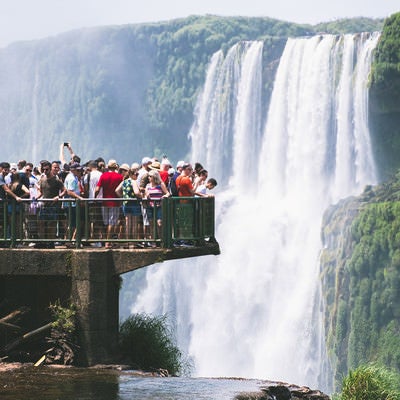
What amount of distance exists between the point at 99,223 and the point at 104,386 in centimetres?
371

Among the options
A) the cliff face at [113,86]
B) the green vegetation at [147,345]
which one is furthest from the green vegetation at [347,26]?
the green vegetation at [147,345]

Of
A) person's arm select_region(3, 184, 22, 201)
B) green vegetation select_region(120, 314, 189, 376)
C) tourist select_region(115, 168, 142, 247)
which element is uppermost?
person's arm select_region(3, 184, 22, 201)

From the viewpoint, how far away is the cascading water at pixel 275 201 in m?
105

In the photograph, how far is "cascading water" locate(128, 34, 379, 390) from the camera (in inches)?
4117

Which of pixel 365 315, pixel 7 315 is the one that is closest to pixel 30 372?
pixel 7 315

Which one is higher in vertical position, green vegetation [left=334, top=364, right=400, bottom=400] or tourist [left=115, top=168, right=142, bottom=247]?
tourist [left=115, top=168, right=142, bottom=247]

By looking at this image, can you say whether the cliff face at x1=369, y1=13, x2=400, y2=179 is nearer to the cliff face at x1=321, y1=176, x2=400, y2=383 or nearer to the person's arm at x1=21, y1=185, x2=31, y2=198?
the cliff face at x1=321, y1=176, x2=400, y2=383

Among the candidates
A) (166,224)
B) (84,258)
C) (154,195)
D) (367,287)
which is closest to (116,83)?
(367,287)

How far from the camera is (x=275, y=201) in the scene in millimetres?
119562

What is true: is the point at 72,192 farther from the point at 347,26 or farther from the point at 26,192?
the point at 347,26

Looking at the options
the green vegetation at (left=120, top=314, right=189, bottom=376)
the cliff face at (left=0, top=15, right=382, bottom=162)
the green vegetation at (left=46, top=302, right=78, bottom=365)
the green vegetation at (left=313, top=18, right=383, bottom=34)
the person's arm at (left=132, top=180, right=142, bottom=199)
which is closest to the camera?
the green vegetation at (left=46, top=302, right=78, bottom=365)

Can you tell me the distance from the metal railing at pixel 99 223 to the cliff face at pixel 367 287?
6042 centimetres

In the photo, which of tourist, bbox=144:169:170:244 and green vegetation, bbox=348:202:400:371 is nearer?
tourist, bbox=144:169:170:244

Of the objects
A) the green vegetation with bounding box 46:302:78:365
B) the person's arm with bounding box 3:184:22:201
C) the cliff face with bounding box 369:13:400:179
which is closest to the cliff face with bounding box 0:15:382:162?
the cliff face with bounding box 369:13:400:179
